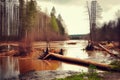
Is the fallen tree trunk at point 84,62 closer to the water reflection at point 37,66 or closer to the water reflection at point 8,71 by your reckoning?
the water reflection at point 37,66

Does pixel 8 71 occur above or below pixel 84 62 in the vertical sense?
below

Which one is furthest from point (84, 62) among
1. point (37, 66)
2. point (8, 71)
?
point (8, 71)

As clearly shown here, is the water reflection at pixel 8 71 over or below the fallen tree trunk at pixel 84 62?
below

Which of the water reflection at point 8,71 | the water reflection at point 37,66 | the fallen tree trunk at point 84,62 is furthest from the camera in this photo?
the water reflection at point 37,66

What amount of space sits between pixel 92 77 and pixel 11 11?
233ft

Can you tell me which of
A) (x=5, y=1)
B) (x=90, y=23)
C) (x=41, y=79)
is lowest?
(x=41, y=79)

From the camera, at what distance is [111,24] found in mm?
108438

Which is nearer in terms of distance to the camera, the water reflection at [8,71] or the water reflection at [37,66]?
the water reflection at [8,71]

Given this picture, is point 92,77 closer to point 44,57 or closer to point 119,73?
point 119,73

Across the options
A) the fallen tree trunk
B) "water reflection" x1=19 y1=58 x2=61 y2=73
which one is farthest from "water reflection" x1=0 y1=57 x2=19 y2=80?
the fallen tree trunk

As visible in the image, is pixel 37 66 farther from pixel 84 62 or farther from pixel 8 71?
pixel 8 71

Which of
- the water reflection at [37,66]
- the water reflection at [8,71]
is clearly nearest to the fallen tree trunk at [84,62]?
the water reflection at [37,66]

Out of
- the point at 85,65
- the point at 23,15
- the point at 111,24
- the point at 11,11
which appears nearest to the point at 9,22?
the point at 11,11

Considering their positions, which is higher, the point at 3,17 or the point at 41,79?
the point at 3,17
